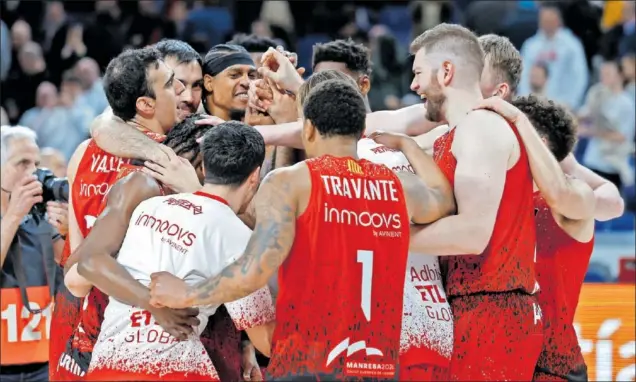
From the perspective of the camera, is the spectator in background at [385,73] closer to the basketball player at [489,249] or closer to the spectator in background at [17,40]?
the spectator in background at [17,40]

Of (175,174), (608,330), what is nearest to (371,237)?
(175,174)

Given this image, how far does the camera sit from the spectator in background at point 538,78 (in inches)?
513

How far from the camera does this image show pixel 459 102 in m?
5.36

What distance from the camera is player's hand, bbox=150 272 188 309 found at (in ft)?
14.9

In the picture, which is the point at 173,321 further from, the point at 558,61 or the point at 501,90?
the point at 558,61

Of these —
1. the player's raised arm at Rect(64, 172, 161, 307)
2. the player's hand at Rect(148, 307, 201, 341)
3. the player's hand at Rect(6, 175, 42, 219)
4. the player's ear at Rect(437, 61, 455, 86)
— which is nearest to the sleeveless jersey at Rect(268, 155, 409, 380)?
the player's hand at Rect(148, 307, 201, 341)

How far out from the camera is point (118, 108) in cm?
573

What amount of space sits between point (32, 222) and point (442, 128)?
3490 millimetres

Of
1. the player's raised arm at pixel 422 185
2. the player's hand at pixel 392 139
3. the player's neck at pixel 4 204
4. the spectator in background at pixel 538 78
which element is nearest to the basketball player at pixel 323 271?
the player's raised arm at pixel 422 185

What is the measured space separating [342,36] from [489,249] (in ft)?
35.6

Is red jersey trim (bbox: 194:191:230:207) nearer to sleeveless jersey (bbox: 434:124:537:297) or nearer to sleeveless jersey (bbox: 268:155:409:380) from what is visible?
sleeveless jersey (bbox: 268:155:409:380)

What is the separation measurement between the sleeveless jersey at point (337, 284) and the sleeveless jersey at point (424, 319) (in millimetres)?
535

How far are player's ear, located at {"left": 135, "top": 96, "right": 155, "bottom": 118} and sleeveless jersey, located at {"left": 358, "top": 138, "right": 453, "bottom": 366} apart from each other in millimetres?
1606

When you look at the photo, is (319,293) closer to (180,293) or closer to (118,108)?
(180,293)
